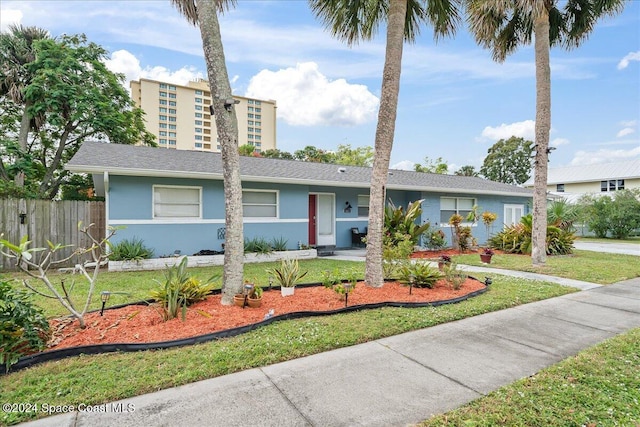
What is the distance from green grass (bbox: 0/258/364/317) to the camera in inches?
216

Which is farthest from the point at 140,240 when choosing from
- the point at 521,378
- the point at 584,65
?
the point at 584,65

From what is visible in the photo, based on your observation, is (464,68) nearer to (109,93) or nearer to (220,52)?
(220,52)

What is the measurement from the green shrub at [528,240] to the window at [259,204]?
390 inches

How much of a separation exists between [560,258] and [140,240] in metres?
14.4

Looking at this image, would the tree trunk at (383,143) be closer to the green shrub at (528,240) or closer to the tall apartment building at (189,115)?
the green shrub at (528,240)

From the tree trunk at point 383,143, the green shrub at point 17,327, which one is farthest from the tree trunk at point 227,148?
the tree trunk at point 383,143

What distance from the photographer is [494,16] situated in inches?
411

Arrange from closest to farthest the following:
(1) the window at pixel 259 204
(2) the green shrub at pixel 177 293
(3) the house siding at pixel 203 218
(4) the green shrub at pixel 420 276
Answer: (2) the green shrub at pixel 177 293 → (4) the green shrub at pixel 420 276 → (3) the house siding at pixel 203 218 → (1) the window at pixel 259 204

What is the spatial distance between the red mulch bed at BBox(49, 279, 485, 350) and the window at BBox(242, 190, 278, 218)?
17.7 feet

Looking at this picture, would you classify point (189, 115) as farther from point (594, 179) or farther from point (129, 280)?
point (129, 280)

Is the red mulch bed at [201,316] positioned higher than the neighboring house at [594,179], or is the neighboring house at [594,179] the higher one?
the neighboring house at [594,179]

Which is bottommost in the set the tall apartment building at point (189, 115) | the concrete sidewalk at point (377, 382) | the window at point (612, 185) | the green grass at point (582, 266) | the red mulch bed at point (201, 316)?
the concrete sidewalk at point (377, 382)

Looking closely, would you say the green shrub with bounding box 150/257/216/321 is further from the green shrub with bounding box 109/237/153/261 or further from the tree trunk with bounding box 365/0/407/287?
the green shrub with bounding box 109/237/153/261

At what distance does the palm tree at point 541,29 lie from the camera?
31.4 ft
